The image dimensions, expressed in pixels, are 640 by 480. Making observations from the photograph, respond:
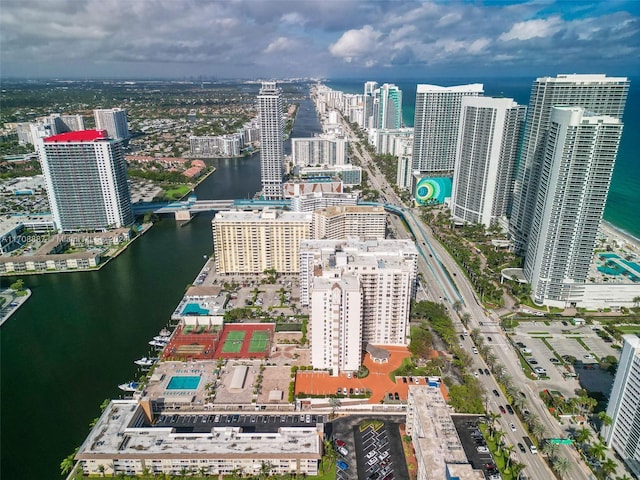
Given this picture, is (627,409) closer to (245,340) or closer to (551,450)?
(551,450)

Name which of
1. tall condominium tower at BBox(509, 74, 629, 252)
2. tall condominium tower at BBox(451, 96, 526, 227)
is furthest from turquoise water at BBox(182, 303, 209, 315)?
tall condominium tower at BBox(451, 96, 526, 227)

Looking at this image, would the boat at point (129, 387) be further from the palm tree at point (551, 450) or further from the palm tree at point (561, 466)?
the palm tree at point (561, 466)

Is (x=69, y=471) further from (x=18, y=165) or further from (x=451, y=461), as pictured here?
(x=18, y=165)

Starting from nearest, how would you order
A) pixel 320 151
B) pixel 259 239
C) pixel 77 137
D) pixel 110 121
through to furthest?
pixel 259 239
pixel 77 137
pixel 320 151
pixel 110 121

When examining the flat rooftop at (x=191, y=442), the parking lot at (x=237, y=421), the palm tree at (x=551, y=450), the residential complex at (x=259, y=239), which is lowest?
the parking lot at (x=237, y=421)

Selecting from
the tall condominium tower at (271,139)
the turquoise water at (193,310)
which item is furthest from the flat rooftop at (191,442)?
the tall condominium tower at (271,139)

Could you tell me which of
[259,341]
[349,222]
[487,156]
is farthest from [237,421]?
[487,156]
